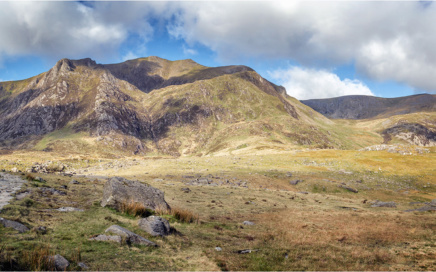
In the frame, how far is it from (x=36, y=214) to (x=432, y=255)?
86.8 feet

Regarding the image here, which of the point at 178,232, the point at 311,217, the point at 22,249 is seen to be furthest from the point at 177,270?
the point at 311,217

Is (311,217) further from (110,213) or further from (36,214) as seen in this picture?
(36,214)

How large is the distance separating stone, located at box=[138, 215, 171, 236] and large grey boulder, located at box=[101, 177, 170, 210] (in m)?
4.72

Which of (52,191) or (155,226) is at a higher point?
(52,191)

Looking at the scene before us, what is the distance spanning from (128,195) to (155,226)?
6.81 metres

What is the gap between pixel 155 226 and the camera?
53.2 ft

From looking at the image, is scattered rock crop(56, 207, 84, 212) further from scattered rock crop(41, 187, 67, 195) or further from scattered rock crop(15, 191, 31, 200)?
scattered rock crop(41, 187, 67, 195)

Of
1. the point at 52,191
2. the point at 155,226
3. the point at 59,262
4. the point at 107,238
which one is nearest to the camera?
the point at 59,262

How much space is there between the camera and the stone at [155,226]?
15.8 metres

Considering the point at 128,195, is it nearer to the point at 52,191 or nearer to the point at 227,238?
the point at 52,191

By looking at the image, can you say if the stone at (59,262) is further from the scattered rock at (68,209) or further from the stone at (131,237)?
the scattered rock at (68,209)

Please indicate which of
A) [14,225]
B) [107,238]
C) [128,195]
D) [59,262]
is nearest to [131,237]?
[107,238]

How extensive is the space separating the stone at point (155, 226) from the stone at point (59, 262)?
20.1 ft

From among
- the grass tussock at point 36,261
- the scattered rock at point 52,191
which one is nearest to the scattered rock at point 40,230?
the grass tussock at point 36,261
